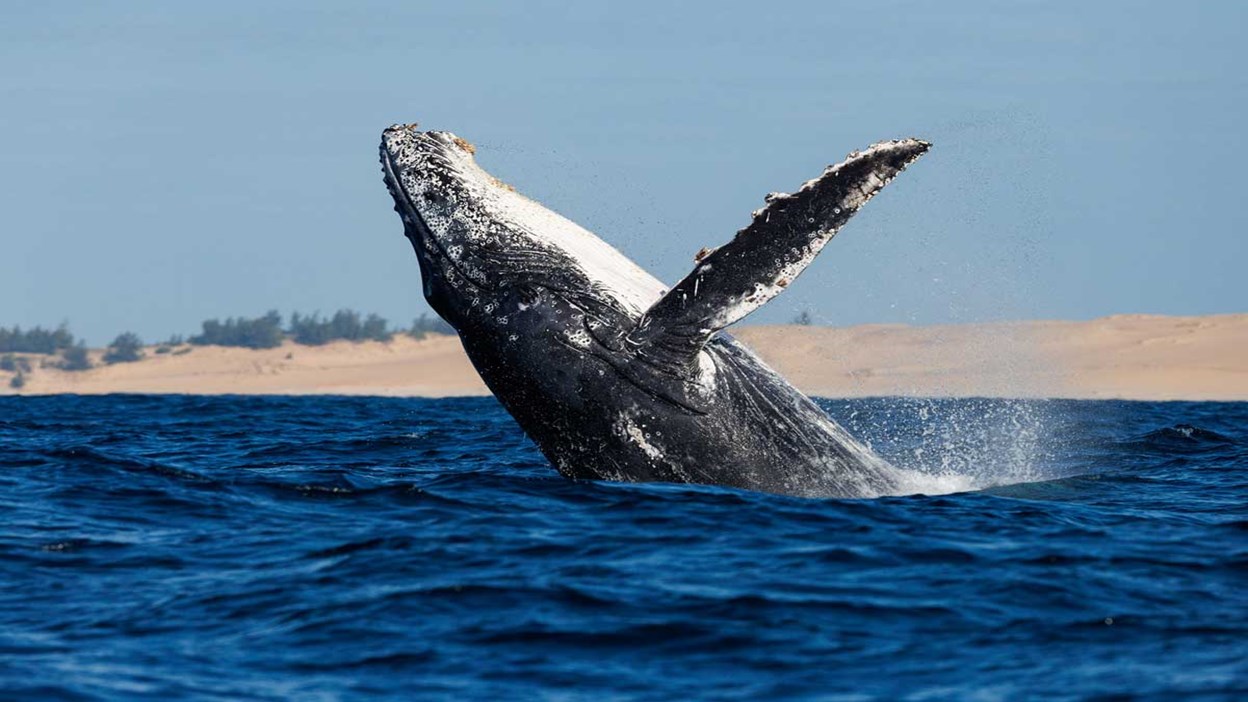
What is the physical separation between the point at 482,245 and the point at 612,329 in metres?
0.98

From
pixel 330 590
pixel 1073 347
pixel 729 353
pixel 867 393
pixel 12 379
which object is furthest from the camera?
pixel 12 379

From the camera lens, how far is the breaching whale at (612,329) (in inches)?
349

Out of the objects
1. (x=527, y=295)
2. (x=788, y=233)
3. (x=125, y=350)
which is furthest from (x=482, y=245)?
(x=125, y=350)

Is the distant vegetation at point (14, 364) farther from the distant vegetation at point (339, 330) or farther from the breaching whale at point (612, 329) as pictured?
the breaching whale at point (612, 329)

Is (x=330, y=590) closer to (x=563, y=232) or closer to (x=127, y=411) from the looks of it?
(x=563, y=232)

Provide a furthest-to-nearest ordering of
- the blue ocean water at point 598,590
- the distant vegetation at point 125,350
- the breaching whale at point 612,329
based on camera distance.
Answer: the distant vegetation at point 125,350 → the breaching whale at point 612,329 → the blue ocean water at point 598,590

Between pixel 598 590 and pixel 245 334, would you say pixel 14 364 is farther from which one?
pixel 598 590

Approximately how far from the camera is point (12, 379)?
107 metres

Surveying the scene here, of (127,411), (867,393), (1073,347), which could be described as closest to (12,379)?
(867,393)

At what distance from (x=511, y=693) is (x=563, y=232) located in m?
4.45

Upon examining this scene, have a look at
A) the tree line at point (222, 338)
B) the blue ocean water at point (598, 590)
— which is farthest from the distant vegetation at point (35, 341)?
the blue ocean water at point (598, 590)

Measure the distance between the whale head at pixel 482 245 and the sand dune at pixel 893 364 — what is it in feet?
137

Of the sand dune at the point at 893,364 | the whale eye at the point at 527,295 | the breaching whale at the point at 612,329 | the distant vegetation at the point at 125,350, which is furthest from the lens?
the distant vegetation at the point at 125,350

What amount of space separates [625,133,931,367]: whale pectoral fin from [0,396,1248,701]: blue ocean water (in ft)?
4.14
